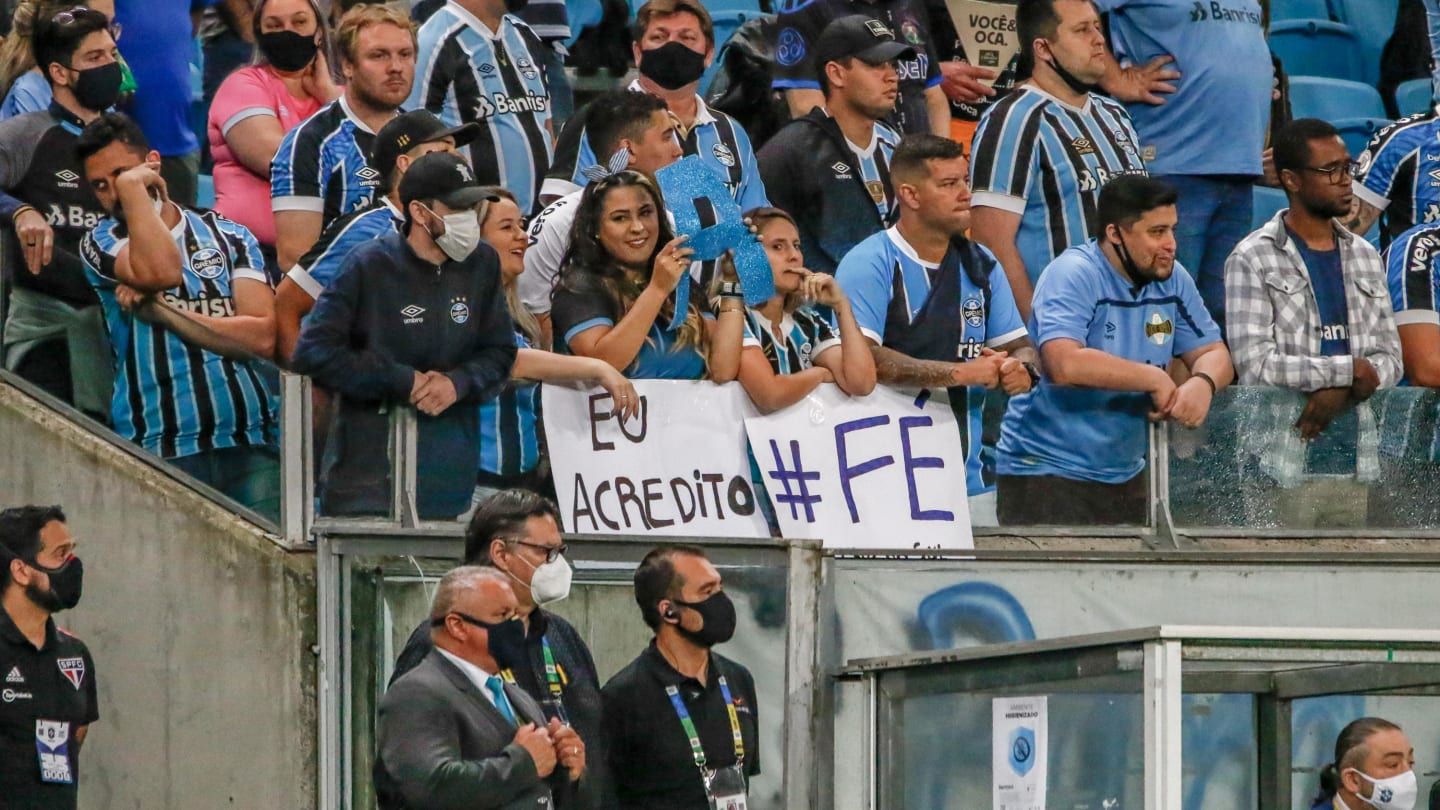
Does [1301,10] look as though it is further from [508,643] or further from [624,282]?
[508,643]

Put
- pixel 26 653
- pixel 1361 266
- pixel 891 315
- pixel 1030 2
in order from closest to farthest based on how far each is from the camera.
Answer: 1. pixel 26 653
2. pixel 891 315
3. pixel 1361 266
4. pixel 1030 2

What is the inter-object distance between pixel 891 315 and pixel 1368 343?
1.91 meters

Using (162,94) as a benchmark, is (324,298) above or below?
below

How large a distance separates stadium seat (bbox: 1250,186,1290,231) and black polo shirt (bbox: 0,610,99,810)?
639 cm

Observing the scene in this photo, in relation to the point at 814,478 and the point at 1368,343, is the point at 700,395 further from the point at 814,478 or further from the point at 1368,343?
the point at 1368,343

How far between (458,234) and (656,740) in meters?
1.77

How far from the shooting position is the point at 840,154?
381 inches

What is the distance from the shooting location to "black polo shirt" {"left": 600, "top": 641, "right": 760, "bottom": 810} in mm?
7273

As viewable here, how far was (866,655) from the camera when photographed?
837 centimetres

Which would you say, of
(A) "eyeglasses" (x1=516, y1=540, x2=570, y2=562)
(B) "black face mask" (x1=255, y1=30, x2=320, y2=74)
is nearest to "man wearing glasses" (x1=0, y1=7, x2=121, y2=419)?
(B) "black face mask" (x1=255, y1=30, x2=320, y2=74)

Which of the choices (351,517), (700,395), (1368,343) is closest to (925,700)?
(700,395)

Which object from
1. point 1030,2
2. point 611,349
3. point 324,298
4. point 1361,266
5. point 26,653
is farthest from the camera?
point 1030,2

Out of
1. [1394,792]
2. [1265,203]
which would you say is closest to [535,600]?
[1394,792]

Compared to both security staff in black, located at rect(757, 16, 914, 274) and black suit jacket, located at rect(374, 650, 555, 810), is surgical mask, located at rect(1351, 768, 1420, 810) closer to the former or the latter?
black suit jacket, located at rect(374, 650, 555, 810)
